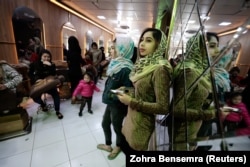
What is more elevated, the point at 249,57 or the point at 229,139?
the point at 249,57

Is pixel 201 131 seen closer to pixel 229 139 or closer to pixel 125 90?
pixel 229 139

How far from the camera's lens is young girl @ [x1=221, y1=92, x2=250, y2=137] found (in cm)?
36

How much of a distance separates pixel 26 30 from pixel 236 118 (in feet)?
15.8

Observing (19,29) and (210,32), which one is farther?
(19,29)

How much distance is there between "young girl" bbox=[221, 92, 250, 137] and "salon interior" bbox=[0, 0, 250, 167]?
28 mm

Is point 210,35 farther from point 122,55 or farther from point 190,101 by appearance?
point 122,55

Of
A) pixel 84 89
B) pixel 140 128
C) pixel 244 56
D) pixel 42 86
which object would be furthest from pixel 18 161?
pixel 244 56

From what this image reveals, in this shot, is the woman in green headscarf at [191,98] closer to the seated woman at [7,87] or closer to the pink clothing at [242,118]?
the pink clothing at [242,118]

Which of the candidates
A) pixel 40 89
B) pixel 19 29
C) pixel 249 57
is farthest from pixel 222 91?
pixel 19 29

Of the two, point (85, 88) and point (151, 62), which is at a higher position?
point (151, 62)

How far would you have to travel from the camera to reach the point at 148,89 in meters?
0.95

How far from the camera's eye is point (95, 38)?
8297mm

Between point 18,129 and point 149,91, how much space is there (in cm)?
223

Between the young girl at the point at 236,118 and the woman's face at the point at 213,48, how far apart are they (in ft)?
0.47
